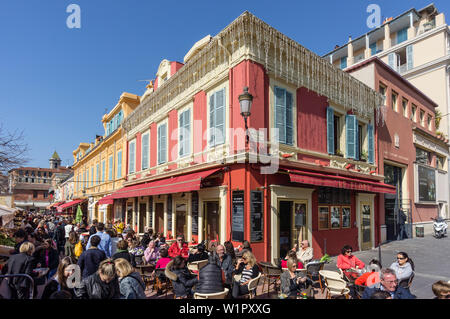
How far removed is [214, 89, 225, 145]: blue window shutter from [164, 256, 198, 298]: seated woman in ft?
16.7

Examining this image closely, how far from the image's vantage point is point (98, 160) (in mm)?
27172

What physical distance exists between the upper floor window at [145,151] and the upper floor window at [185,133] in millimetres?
4288

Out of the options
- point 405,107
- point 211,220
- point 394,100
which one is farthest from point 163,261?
point 405,107

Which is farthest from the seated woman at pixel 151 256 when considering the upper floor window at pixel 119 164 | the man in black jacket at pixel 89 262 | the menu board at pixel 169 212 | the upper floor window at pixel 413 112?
the upper floor window at pixel 413 112

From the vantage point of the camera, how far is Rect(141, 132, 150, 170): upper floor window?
16.2 m

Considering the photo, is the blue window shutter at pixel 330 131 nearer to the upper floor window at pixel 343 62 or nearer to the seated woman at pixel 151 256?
the seated woman at pixel 151 256

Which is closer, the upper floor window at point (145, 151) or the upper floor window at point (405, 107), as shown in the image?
the upper floor window at point (145, 151)

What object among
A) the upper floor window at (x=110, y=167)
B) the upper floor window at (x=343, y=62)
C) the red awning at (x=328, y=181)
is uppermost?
the upper floor window at (x=343, y=62)

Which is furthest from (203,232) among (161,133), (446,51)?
(446,51)

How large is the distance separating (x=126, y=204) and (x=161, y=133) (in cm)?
715

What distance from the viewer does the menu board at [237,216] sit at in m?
8.61

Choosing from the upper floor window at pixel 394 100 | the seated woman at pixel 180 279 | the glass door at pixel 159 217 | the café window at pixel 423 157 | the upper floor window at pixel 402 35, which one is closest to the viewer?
the seated woman at pixel 180 279

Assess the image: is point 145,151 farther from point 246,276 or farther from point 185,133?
point 246,276
